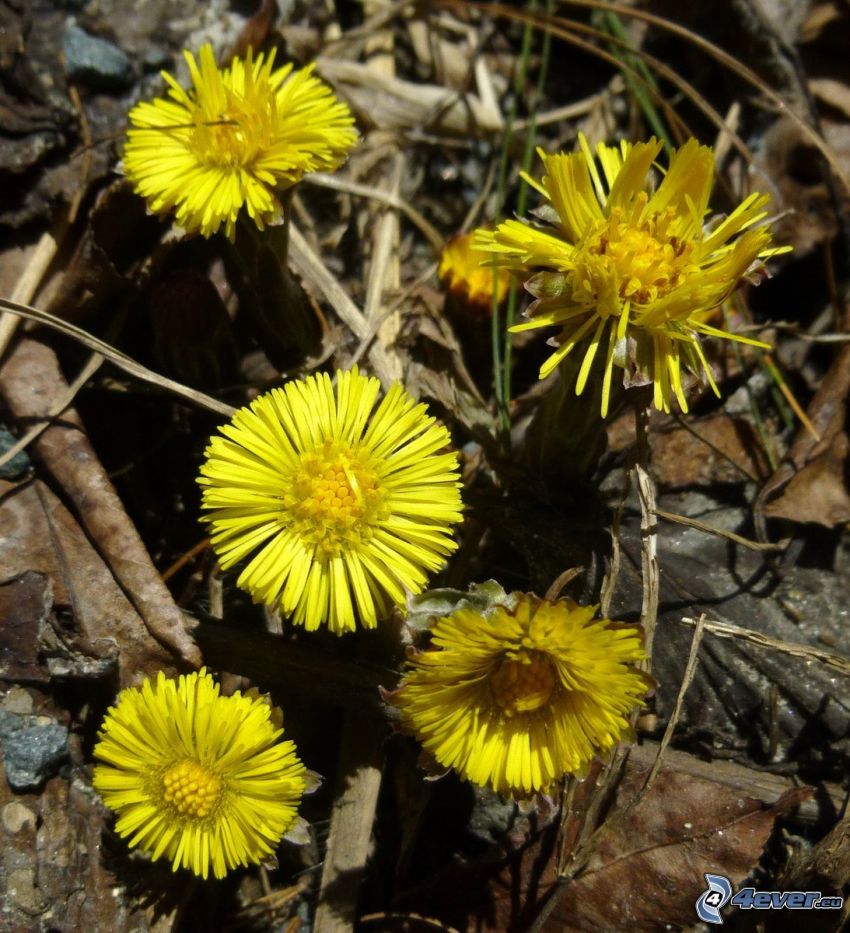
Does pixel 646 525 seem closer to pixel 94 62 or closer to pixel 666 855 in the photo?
pixel 666 855

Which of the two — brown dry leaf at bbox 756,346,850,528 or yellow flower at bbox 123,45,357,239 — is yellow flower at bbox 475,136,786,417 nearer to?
yellow flower at bbox 123,45,357,239

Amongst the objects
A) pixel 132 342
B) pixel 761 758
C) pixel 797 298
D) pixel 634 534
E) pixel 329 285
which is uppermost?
pixel 797 298

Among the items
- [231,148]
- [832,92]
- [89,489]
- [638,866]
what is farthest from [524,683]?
[832,92]

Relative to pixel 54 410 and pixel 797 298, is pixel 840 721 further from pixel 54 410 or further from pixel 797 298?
pixel 54 410

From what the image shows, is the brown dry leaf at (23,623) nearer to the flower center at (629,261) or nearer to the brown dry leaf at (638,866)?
the brown dry leaf at (638,866)

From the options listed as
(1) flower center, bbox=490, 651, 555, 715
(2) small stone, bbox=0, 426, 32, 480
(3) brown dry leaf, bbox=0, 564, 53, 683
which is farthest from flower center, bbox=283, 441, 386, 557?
(2) small stone, bbox=0, 426, 32, 480

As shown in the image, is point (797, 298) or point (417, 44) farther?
point (417, 44)

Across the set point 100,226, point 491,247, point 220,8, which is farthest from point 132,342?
point 491,247
